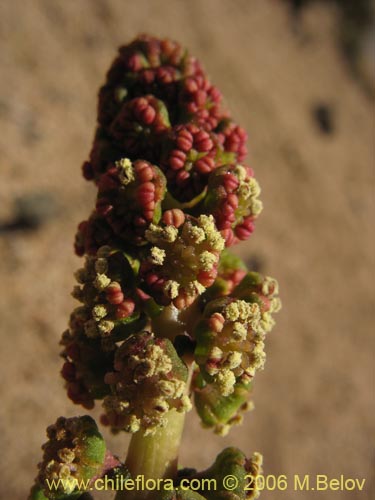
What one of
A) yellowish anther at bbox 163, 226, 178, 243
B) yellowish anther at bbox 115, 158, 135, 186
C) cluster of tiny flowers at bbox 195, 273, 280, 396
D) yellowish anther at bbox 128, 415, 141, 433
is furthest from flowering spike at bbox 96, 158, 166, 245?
yellowish anther at bbox 128, 415, 141, 433

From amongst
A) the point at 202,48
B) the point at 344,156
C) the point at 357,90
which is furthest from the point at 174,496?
the point at 357,90

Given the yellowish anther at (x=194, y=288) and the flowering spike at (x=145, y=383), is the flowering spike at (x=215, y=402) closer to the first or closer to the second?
the flowering spike at (x=145, y=383)

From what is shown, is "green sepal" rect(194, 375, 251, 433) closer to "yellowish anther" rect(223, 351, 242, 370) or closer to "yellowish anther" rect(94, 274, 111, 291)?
"yellowish anther" rect(223, 351, 242, 370)

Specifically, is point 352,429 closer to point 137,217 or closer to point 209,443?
point 209,443

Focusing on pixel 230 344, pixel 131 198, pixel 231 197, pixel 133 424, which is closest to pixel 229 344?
pixel 230 344

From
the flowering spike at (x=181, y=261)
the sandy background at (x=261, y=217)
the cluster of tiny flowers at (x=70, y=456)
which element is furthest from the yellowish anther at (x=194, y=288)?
the sandy background at (x=261, y=217)

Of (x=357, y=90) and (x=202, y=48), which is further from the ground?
(x=357, y=90)

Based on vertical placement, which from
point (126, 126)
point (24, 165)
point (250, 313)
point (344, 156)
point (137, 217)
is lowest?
point (250, 313)
